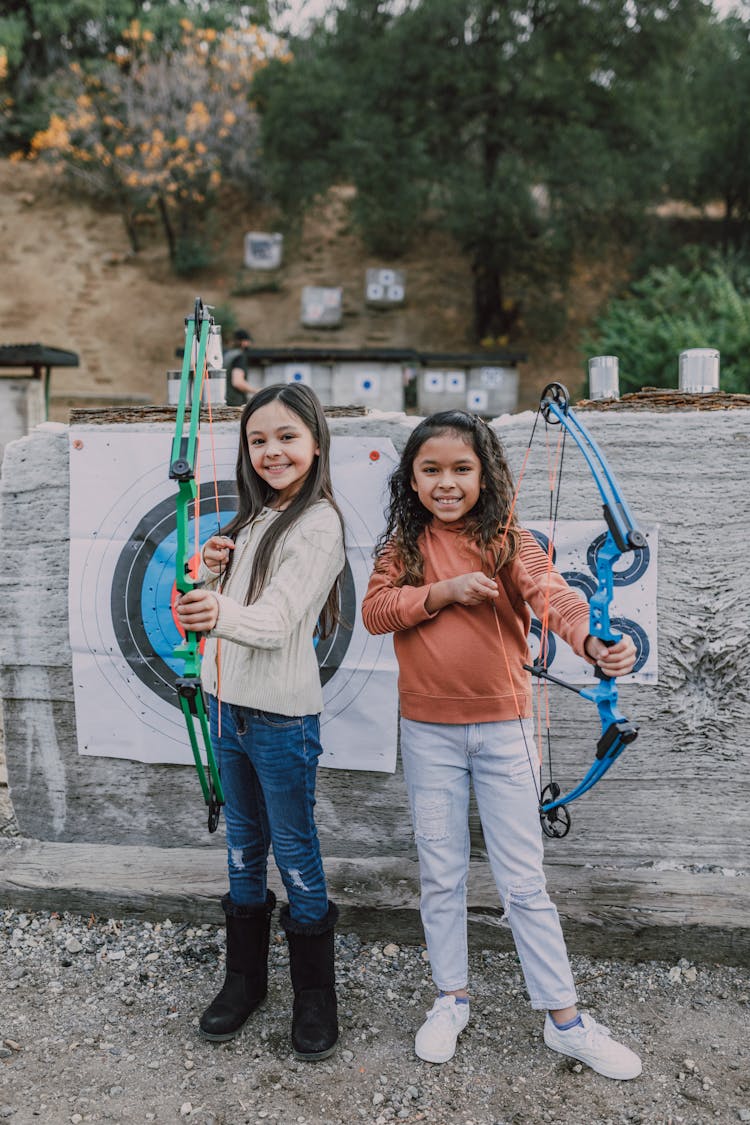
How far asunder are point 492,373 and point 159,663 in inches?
430

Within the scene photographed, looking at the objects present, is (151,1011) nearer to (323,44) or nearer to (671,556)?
(671,556)

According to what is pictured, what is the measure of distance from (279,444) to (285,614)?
359 mm

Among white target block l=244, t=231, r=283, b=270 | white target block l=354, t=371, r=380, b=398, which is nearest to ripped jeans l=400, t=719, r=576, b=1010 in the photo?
white target block l=354, t=371, r=380, b=398

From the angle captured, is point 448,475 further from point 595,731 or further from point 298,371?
point 298,371

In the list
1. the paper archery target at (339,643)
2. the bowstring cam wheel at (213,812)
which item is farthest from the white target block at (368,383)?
the bowstring cam wheel at (213,812)

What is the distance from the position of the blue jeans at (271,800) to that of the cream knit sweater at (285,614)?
4 cm

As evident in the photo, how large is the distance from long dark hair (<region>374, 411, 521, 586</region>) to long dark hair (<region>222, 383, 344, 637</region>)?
153mm

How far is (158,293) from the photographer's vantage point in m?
16.7

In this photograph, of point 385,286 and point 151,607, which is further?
point 385,286

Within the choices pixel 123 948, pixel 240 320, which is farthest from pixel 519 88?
pixel 123 948

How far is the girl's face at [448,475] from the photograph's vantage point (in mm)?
1740

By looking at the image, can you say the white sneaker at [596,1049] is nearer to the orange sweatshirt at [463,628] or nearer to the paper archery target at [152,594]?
the orange sweatshirt at [463,628]

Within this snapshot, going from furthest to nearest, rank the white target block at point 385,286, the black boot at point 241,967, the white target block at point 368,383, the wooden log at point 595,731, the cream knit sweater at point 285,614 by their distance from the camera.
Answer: the white target block at point 385,286 < the white target block at point 368,383 < the wooden log at point 595,731 < the black boot at point 241,967 < the cream knit sweater at point 285,614

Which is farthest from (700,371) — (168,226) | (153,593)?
(168,226)
